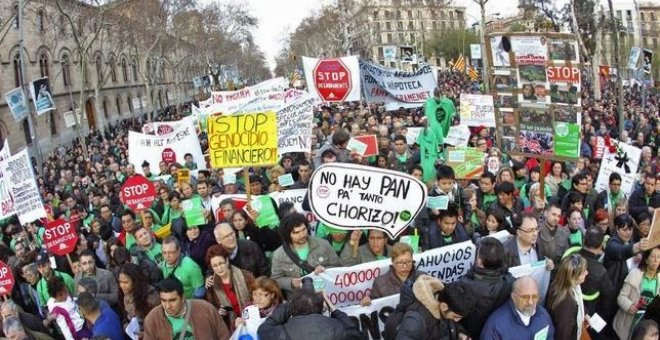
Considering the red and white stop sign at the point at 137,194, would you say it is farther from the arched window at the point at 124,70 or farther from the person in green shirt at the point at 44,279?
the arched window at the point at 124,70

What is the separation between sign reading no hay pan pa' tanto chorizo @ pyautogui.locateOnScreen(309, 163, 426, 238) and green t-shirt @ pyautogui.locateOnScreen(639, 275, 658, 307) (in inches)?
69.6

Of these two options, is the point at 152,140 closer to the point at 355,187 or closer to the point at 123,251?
the point at 123,251

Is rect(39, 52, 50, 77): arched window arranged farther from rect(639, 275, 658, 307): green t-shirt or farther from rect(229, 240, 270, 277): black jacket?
rect(639, 275, 658, 307): green t-shirt

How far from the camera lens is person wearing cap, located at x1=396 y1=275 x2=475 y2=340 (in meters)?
3.51

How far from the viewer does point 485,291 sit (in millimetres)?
3896

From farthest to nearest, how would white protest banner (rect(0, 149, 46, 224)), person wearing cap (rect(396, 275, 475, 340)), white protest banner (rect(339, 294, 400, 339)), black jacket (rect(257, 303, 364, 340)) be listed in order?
white protest banner (rect(0, 149, 46, 224)) < white protest banner (rect(339, 294, 400, 339)) < black jacket (rect(257, 303, 364, 340)) < person wearing cap (rect(396, 275, 475, 340))

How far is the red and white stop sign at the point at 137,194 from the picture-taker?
7805 millimetres

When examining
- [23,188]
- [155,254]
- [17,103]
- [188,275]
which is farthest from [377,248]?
[17,103]

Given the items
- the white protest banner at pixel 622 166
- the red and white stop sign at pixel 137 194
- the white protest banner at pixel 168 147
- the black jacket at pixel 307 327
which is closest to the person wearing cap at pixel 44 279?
the red and white stop sign at pixel 137 194

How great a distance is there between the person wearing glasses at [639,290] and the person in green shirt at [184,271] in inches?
131

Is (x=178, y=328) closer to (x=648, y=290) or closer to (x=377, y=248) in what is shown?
(x=377, y=248)

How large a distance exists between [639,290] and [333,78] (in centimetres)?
829

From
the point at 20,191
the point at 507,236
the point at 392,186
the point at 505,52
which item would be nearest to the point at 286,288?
the point at 392,186

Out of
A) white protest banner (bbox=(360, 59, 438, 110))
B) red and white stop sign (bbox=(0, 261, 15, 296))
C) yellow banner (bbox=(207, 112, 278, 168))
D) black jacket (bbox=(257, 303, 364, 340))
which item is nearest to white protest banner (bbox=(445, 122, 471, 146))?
white protest banner (bbox=(360, 59, 438, 110))
